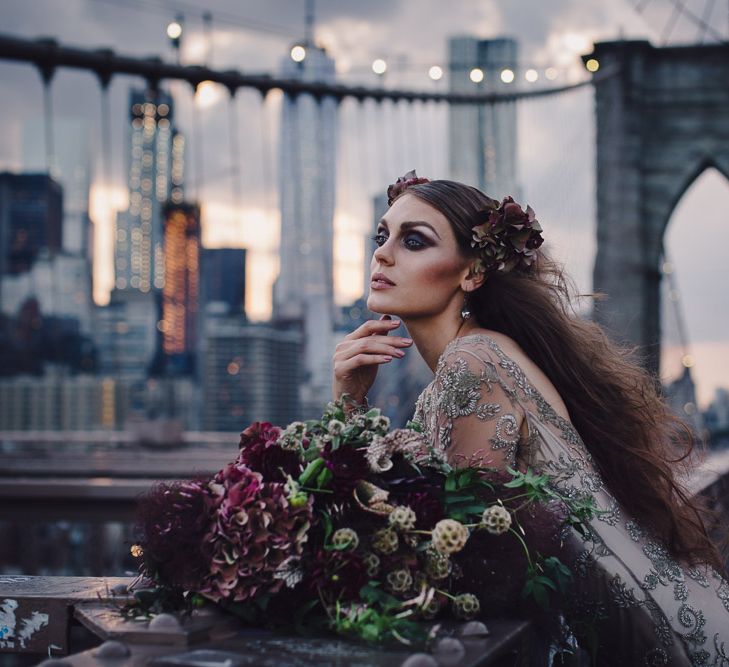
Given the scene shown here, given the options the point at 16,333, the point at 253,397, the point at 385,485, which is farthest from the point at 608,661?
the point at 16,333

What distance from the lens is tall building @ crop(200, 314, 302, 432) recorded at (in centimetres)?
6419

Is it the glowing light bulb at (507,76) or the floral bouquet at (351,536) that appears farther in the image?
the glowing light bulb at (507,76)

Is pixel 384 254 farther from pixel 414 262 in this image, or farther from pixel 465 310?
pixel 465 310

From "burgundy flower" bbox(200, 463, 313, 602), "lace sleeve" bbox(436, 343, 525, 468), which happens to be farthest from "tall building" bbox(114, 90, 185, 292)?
"burgundy flower" bbox(200, 463, 313, 602)

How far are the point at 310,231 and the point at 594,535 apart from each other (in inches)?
1737

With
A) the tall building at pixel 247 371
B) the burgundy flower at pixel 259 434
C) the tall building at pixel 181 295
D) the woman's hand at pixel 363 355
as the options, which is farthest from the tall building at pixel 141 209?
the burgundy flower at pixel 259 434

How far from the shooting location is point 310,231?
45.8 meters

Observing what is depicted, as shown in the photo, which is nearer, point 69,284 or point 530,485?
point 530,485

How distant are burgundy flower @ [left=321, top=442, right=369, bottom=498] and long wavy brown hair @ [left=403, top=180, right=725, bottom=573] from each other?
893 millimetres

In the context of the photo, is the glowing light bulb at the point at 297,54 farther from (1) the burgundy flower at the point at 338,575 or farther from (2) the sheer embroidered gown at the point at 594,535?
(1) the burgundy flower at the point at 338,575

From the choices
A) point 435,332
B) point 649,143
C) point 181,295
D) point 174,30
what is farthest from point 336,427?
point 181,295

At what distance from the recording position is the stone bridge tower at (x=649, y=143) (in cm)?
1686

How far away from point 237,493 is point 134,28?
83.2 metres

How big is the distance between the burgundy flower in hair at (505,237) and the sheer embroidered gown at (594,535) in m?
0.26
